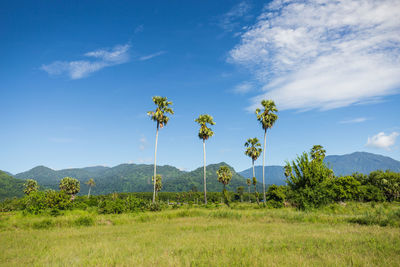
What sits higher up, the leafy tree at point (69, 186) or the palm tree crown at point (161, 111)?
the palm tree crown at point (161, 111)

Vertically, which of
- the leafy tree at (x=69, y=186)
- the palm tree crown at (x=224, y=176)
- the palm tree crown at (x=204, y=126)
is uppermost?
the palm tree crown at (x=204, y=126)

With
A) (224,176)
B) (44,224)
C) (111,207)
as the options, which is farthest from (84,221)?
(224,176)

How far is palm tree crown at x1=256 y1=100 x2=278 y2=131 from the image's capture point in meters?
50.6

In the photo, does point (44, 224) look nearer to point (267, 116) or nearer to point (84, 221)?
point (84, 221)

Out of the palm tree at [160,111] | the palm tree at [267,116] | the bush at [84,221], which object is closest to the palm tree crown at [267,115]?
the palm tree at [267,116]

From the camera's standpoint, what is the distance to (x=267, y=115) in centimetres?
5062

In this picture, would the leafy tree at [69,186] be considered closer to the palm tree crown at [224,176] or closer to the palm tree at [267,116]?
the palm tree crown at [224,176]

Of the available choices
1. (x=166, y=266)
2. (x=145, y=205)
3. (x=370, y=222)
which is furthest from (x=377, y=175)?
(x=166, y=266)

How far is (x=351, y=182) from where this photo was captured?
58.0 metres

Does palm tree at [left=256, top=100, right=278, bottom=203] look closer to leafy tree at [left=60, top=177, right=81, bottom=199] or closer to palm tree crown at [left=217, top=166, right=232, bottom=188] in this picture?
palm tree crown at [left=217, top=166, right=232, bottom=188]

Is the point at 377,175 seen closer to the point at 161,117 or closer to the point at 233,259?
the point at 161,117

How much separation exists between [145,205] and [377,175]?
67.6m

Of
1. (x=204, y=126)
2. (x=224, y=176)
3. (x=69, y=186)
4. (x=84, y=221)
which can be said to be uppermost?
(x=204, y=126)

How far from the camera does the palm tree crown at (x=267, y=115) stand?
166ft
